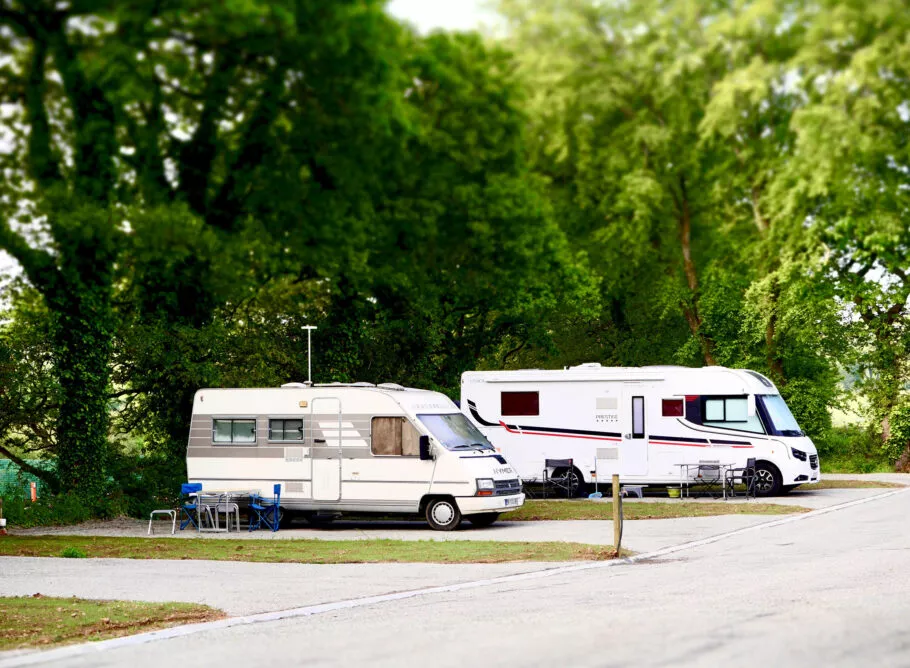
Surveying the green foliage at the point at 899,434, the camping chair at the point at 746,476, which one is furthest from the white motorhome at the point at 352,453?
the green foliage at the point at 899,434

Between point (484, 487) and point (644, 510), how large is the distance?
4581 millimetres

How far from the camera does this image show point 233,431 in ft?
81.0

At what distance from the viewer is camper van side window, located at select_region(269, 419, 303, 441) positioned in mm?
24141

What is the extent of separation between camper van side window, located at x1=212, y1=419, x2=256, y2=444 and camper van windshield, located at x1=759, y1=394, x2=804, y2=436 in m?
12.4

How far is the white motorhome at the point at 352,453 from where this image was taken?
75.4 feet

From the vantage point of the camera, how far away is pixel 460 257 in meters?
7.79

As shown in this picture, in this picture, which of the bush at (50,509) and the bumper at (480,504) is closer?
the bumper at (480,504)

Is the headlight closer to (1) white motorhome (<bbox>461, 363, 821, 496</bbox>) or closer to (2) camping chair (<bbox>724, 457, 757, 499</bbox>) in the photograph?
(1) white motorhome (<bbox>461, 363, 821, 496</bbox>)

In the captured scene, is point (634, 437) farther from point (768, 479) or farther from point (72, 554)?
point (72, 554)

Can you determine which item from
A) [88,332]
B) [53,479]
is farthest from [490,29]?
[53,479]

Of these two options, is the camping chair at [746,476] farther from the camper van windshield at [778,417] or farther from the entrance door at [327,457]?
the entrance door at [327,457]

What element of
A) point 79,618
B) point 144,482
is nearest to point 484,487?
point 144,482

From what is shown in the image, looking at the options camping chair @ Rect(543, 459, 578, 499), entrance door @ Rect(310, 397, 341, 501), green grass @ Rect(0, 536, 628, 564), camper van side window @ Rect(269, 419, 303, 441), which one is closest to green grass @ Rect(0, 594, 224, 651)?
green grass @ Rect(0, 536, 628, 564)

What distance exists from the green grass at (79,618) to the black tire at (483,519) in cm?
1092
